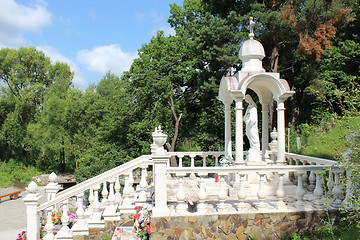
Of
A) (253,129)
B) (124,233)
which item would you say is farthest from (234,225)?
(253,129)

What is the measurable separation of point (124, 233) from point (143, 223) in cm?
48

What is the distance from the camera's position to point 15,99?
2822 centimetres

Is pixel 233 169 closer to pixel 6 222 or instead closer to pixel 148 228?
pixel 148 228

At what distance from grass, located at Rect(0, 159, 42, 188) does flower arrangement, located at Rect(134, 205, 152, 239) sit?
2306cm

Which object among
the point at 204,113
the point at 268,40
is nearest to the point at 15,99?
the point at 204,113

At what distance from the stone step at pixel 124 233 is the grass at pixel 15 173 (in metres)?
22.7

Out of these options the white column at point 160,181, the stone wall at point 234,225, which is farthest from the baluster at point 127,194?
the stone wall at point 234,225

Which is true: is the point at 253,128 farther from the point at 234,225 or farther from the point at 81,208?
the point at 81,208

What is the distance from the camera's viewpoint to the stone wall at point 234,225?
4895 millimetres

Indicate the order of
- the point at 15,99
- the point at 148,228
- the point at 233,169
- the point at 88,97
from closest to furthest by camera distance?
1. the point at 148,228
2. the point at 233,169
3. the point at 88,97
4. the point at 15,99

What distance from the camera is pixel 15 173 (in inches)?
1038

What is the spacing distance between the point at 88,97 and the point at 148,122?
1347 centimetres

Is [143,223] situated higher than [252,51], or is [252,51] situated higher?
[252,51]

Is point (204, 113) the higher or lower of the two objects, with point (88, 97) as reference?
lower
